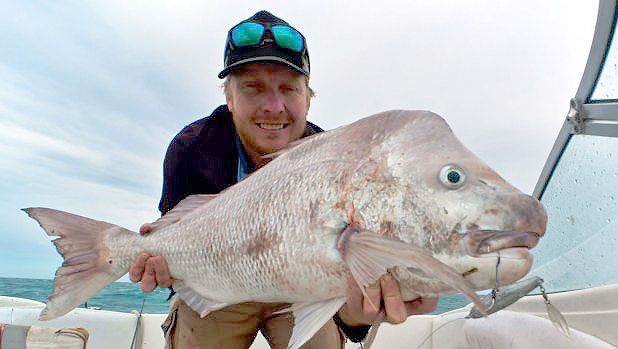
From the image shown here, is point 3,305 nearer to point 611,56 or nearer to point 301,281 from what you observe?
point 301,281

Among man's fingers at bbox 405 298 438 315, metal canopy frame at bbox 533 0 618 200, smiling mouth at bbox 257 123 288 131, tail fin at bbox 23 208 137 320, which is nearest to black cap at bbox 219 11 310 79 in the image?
smiling mouth at bbox 257 123 288 131

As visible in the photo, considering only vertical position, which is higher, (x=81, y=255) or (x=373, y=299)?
(x=81, y=255)

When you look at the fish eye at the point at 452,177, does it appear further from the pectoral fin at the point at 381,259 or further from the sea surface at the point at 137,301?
the sea surface at the point at 137,301

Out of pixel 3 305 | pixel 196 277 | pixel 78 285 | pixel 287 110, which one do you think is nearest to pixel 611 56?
pixel 287 110

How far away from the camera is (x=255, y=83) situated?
107 inches

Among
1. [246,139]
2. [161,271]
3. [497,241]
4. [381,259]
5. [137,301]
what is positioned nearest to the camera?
[497,241]

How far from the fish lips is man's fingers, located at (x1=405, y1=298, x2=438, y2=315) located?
52cm

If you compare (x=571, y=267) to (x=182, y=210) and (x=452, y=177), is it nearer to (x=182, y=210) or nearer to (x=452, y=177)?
(x=452, y=177)

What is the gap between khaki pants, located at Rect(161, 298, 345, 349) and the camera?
2.81 m

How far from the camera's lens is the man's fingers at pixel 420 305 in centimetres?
174

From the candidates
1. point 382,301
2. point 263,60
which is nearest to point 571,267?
point 382,301

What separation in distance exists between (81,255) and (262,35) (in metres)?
1.54

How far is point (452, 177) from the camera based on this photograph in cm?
139

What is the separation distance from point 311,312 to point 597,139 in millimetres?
2307
